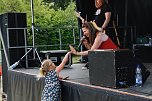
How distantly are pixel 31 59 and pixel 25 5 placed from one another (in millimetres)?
14804

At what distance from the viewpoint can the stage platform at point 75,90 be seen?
342cm

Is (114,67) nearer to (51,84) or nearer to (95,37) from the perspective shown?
(95,37)

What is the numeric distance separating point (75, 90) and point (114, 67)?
0.87 meters

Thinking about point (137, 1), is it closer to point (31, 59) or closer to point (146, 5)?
point (146, 5)

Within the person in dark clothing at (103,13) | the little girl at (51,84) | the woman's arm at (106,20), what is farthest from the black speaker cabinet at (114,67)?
the person in dark clothing at (103,13)

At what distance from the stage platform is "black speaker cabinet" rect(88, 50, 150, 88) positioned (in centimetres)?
10

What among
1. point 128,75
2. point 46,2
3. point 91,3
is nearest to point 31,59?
point 91,3

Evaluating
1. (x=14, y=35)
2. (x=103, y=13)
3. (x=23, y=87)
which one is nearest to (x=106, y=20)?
(x=103, y=13)

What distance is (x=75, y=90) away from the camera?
434 centimetres

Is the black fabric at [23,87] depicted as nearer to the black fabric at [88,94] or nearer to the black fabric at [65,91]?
the black fabric at [65,91]

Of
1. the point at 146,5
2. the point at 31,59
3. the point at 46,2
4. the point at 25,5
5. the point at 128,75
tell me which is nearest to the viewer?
the point at 128,75

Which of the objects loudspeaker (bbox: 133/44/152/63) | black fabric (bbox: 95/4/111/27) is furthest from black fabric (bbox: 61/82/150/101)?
loudspeaker (bbox: 133/44/152/63)

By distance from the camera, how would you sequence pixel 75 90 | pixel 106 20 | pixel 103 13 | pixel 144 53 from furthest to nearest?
pixel 144 53 → pixel 103 13 → pixel 106 20 → pixel 75 90

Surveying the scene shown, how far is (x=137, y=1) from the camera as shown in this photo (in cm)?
849
